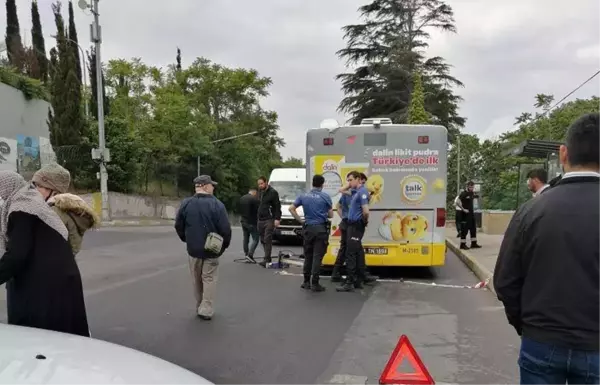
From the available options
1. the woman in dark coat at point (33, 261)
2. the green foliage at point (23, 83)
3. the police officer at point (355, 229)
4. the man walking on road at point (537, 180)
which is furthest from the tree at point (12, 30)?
the woman in dark coat at point (33, 261)

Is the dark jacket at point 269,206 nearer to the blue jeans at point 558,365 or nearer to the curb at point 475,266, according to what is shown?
the curb at point 475,266

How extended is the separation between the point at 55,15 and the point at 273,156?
34452 millimetres

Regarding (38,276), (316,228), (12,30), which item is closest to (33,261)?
(38,276)

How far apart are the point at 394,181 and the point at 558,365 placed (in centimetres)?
Answer: 795

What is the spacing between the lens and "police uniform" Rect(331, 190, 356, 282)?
377 inches

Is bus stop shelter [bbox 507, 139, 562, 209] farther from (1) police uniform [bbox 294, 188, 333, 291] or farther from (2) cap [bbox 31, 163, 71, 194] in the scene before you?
(2) cap [bbox 31, 163, 71, 194]

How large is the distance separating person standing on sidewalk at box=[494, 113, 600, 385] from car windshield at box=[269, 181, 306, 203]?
1547 cm

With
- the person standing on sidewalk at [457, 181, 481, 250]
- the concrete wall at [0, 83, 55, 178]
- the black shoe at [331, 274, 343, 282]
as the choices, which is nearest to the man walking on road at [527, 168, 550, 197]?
the black shoe at [331, 274, 343, 282]

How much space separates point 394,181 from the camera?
10.4 meters

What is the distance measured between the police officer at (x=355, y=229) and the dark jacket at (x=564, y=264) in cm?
659

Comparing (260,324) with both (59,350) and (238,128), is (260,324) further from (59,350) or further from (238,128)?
(238,128)

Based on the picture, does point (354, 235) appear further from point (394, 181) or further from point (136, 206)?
point (136, 206)

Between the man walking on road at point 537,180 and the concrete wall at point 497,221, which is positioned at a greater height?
the man walking on road at point 537,180

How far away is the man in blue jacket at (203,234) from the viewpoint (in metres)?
7.18
